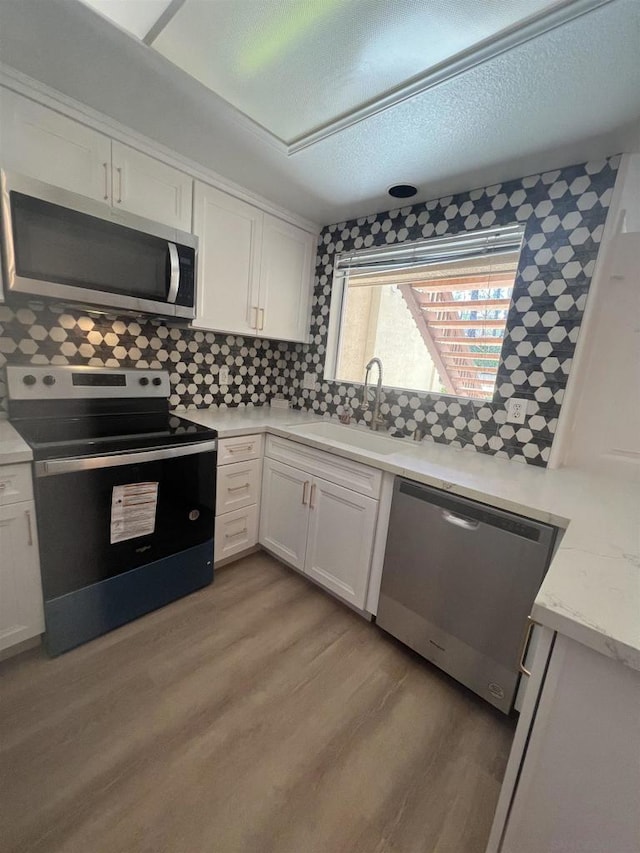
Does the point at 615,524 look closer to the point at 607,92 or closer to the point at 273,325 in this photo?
the point at 607,92

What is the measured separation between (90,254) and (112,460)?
869mm

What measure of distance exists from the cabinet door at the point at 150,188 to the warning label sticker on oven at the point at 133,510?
1.30m

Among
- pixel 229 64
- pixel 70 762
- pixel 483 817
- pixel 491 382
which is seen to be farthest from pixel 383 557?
pixel 229 64

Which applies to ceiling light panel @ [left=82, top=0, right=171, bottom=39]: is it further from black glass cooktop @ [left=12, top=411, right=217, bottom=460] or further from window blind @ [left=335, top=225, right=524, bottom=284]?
window blind @ [left=335, top=225, right=524, bottom=284]

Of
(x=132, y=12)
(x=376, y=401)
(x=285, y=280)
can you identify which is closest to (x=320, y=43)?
(x=132, y=12)

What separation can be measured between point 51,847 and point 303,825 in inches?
26.1

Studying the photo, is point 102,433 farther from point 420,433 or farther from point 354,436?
point 420,433

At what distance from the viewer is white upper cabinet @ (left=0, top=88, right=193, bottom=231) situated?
1.34 metres

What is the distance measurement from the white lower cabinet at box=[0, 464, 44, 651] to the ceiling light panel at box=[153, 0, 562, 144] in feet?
5.09

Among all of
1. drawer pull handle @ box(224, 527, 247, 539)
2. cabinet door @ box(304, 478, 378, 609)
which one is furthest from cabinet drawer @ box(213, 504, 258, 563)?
cabinet door @ box(304, 478, 378, 609)

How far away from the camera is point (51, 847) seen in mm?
917

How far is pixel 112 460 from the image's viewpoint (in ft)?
4.77

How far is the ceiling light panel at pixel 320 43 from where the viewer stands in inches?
37.7

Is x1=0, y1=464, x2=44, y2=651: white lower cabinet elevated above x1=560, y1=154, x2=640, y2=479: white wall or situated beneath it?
situated beneath
